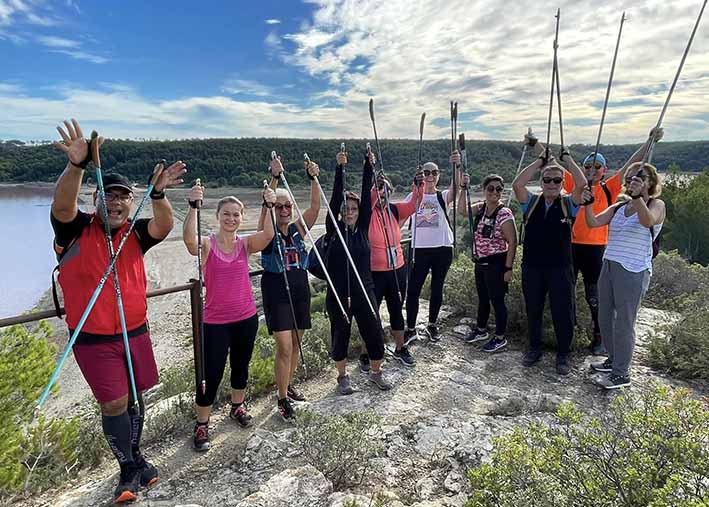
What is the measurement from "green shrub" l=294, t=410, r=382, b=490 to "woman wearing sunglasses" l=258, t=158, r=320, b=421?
0.73 metres

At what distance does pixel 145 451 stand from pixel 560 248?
12.3 feet

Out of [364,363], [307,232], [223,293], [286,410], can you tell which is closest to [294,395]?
[286,410]

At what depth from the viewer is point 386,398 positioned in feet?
12.5

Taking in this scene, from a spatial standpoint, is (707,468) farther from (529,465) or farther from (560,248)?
(560,248)

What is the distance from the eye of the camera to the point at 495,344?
4793mm

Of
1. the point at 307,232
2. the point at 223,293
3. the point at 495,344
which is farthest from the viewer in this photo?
the point at 495,344

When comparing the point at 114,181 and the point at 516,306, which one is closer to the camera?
the point at 114,181

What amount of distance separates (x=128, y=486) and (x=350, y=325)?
1911mm

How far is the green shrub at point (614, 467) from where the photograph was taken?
1.65m

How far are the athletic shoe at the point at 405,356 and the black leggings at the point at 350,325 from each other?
67 cm

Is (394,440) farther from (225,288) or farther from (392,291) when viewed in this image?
(225,288)

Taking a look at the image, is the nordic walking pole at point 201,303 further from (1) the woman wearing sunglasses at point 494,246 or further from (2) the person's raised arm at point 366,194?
(1) the woman wearing sunglasses at point 494,246

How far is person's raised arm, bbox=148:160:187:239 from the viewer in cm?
259

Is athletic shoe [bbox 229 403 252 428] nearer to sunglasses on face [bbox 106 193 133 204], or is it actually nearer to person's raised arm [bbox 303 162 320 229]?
person's raised arm [bbox 303 162 320 229]
